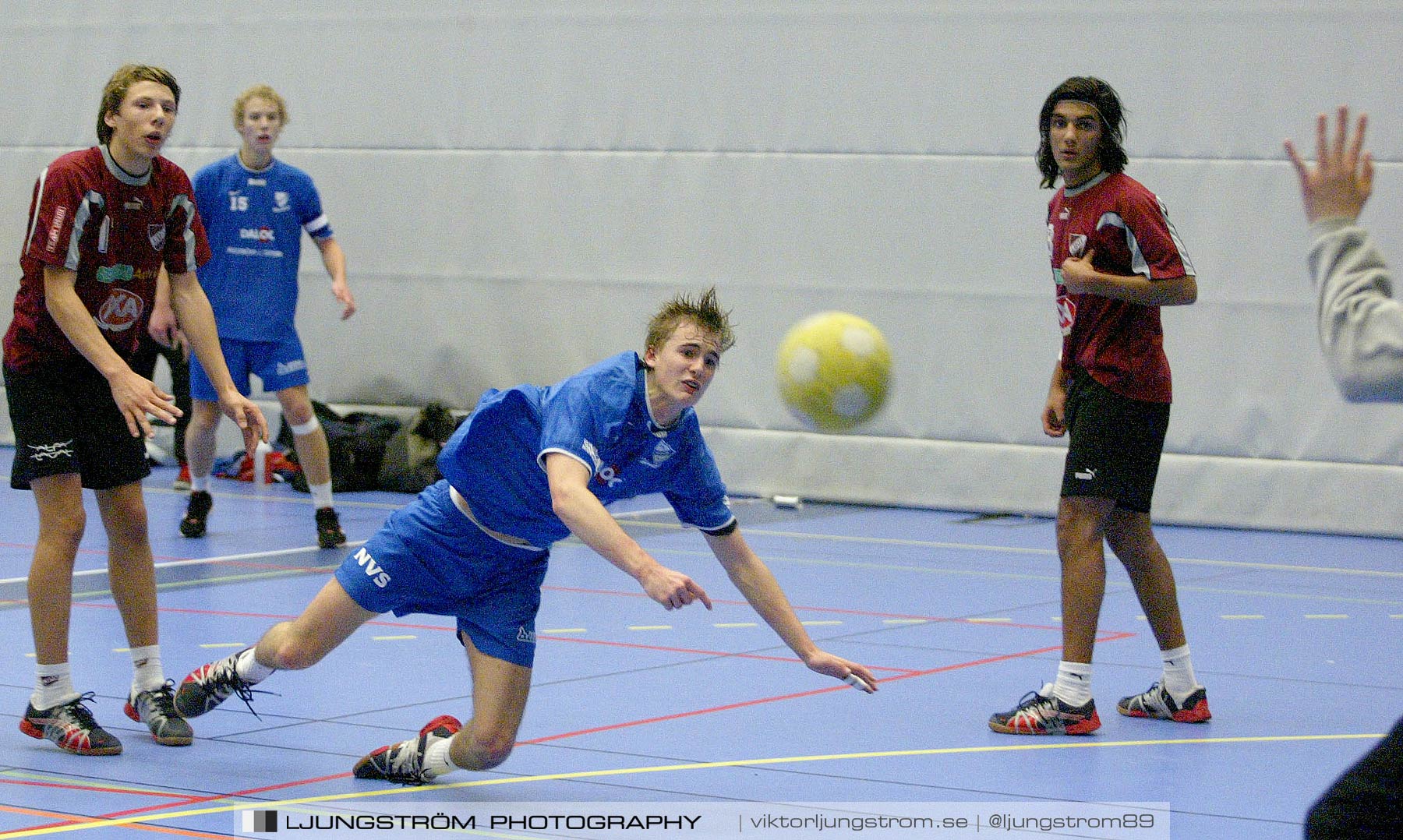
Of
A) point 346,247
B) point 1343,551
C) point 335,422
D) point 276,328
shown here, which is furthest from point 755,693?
point 346,247

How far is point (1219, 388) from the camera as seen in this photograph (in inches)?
414

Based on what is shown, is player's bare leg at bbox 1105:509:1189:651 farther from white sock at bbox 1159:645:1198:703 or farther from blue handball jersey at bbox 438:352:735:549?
blue handball jersey at bbox 438:352:735:549

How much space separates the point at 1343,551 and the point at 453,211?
21.1ft

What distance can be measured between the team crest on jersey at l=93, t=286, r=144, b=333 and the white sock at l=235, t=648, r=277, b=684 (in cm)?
105

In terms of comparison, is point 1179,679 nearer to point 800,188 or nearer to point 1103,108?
point 1103,108

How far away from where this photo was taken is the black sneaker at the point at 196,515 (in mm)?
9375

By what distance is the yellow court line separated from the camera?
13.6ft

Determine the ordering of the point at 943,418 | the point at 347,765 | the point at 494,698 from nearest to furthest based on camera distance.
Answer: the point at 494,698 < the point at 347,765 < the point at 943,418

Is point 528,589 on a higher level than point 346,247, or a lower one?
lower

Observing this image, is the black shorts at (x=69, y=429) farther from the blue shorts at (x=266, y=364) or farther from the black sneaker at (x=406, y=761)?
the blue shorts at (x=266, y=364)

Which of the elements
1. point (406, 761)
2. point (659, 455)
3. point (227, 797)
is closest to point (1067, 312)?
point (659, 455)

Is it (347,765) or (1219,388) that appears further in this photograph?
(1219,388)

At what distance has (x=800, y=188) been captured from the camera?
1148cm

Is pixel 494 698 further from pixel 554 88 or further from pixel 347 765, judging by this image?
pixel 554 88
